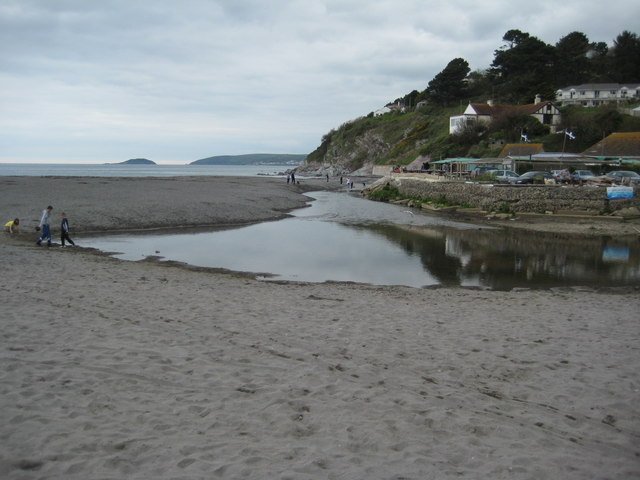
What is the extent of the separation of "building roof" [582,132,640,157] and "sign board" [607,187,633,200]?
16.9 meters

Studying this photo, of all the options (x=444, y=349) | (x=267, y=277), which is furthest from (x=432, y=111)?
(x=444, y=349)

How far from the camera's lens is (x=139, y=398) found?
5.93 m

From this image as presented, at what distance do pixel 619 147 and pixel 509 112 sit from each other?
80.4 ft

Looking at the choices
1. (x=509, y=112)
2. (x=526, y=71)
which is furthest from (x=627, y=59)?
(x=509, y=112)

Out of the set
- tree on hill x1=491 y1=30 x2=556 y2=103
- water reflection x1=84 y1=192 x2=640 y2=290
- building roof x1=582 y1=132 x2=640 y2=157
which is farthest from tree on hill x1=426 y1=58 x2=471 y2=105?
water reflection x1=84 y1=192 x2=640 y2=290

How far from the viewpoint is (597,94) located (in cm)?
8888

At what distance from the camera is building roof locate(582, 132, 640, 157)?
163ft

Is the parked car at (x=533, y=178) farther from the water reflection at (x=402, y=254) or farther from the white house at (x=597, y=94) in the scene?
the white house at (x=597, y=94)

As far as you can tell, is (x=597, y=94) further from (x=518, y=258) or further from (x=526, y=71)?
(x=518, y=258)

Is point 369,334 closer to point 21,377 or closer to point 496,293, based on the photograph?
point 21,377

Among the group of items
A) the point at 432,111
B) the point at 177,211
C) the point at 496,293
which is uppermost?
the point at 432,111

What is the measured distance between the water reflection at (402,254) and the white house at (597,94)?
234 feet

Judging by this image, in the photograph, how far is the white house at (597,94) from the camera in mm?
87000

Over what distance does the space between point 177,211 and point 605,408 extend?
29665mm
